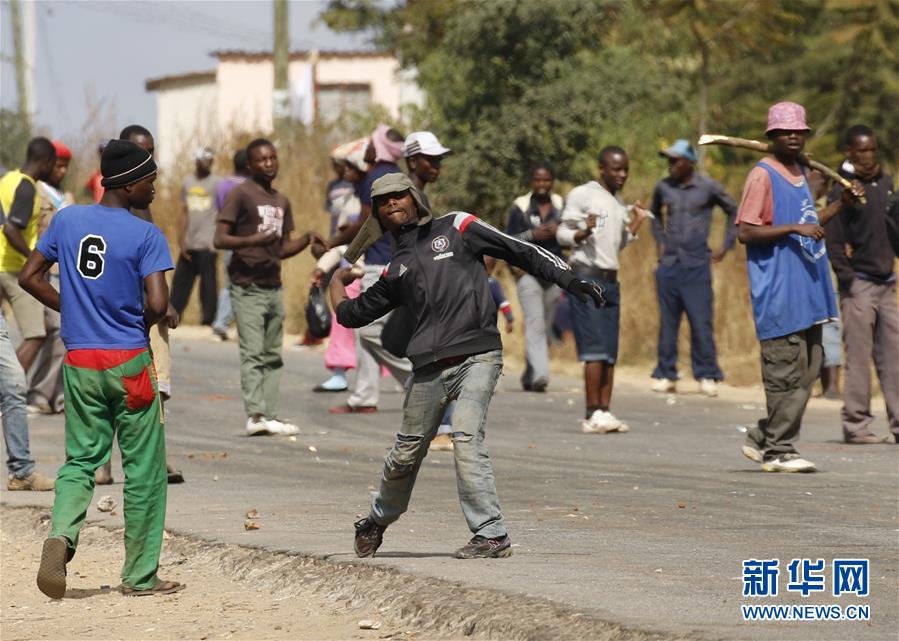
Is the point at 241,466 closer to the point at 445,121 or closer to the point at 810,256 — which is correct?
the point at 810,256

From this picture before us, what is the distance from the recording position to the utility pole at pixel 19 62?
3922 cm

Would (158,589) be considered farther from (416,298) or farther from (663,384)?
(663,384)

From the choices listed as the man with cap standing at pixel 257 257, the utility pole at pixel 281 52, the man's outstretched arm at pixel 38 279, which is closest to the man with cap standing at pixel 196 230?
the utility pole at pixel 281 52

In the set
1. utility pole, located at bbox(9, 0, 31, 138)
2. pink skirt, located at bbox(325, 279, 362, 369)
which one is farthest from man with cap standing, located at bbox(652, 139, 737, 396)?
utility pole, located at bbox(9, 0, 31, 138)

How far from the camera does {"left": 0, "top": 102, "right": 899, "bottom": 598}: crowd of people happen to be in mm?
8008

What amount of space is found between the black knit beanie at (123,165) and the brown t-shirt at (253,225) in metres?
5.04

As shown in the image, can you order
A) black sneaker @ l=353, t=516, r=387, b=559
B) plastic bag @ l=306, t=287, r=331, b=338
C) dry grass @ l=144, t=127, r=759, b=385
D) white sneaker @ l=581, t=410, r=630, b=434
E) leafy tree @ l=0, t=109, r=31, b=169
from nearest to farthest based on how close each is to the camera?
black sneaker @ l=353, t=516, r=387, b=559 → white sneaker @ l=581, t=410, r=630, b=434 → plastic bag @ l=306, t=287, r=331, b=338 → dry grass @ l=144, t=127, r=759, b=385 → leafy tree @ l=0, t=109, r=31, b=169

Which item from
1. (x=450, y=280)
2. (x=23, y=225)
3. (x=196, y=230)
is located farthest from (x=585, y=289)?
(x=196, y=230)

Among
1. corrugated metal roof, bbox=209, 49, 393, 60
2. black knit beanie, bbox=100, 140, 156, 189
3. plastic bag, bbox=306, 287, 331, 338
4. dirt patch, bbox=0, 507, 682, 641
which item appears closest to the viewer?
dirt patch, bbox=0, 507, 682, 641

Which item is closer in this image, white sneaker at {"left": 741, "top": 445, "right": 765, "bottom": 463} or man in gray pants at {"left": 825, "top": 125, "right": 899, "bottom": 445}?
white sneaker at {"left": 741, "top": 445, "right": 765, "bottom": 463}

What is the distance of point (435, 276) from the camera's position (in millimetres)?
8312

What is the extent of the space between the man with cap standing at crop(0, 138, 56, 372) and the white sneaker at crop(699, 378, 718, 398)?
6.27 m

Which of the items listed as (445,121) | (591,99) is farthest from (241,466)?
(445,121)

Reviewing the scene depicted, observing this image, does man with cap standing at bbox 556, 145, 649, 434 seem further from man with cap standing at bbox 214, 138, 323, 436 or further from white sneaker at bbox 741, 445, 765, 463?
white sneaker at bbox 741, 445, 765, 463
